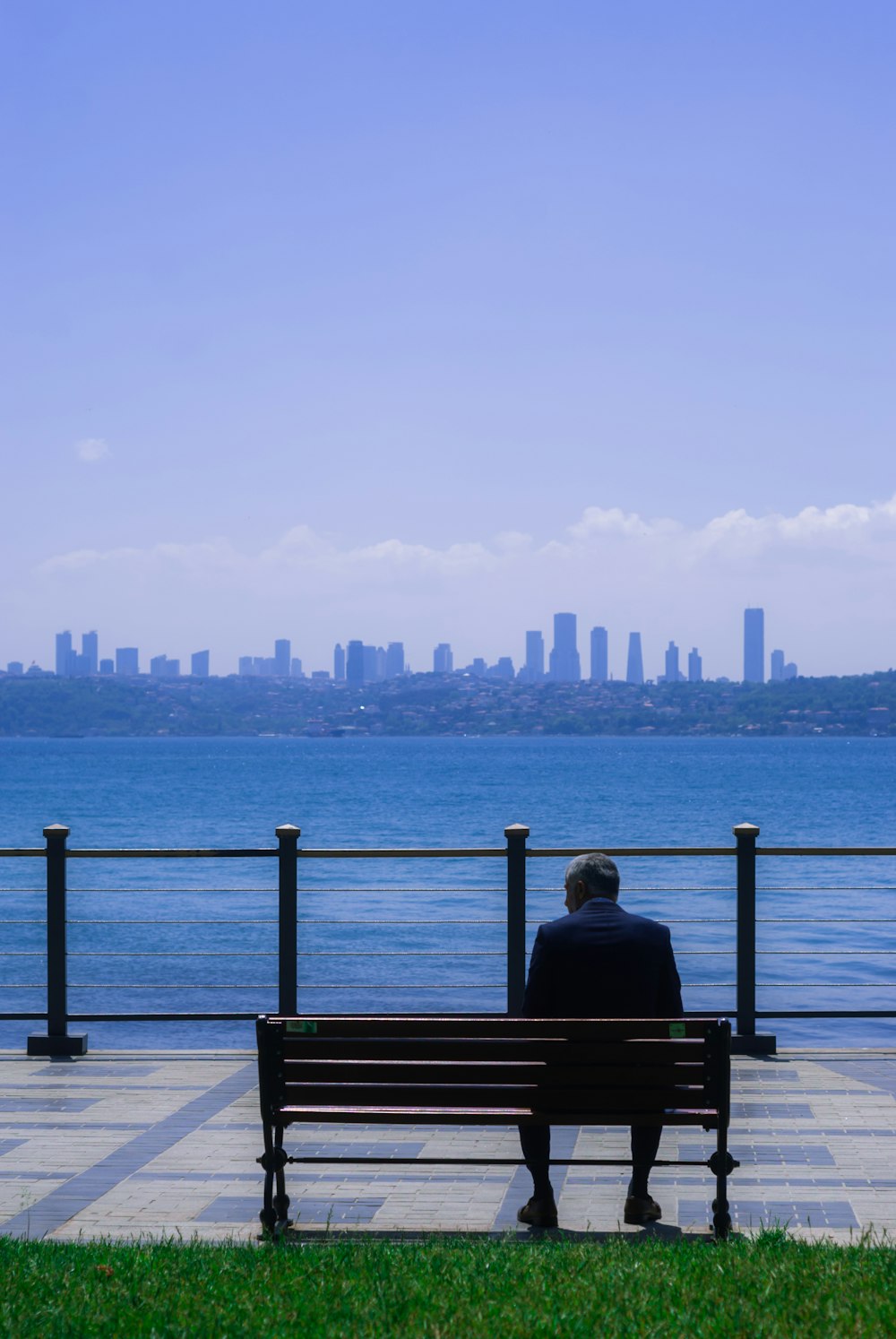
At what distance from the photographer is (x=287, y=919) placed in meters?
11.4

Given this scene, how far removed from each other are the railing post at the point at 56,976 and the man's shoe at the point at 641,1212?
5497mm

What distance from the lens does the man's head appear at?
7156 mm

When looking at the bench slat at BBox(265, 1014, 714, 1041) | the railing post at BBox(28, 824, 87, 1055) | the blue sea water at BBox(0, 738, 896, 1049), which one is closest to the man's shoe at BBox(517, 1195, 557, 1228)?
the bench slat at BBox(265, 1014, 714, 1041)

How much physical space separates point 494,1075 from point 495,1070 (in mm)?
19

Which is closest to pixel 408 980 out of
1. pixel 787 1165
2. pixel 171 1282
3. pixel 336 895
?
pixel 336 895

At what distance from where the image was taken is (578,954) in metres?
7.05

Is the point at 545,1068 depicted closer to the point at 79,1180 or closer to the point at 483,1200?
the point at 483,1200

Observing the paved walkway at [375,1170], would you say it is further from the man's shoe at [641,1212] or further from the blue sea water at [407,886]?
the blue sea water at [407,886]

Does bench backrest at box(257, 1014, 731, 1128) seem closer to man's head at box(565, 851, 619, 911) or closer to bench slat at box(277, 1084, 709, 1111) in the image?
bench slat at box(277, 1084, 709, 1111)

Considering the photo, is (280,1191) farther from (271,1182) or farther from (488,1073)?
(488,1073)

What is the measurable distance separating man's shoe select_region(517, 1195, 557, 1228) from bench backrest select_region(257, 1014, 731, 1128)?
19.3 inches

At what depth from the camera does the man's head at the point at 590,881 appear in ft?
23.5

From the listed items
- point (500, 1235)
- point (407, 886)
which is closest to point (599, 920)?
point (500, 1235)

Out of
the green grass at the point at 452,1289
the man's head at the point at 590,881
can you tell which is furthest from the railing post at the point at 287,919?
the green grass at the point at 452,1289
